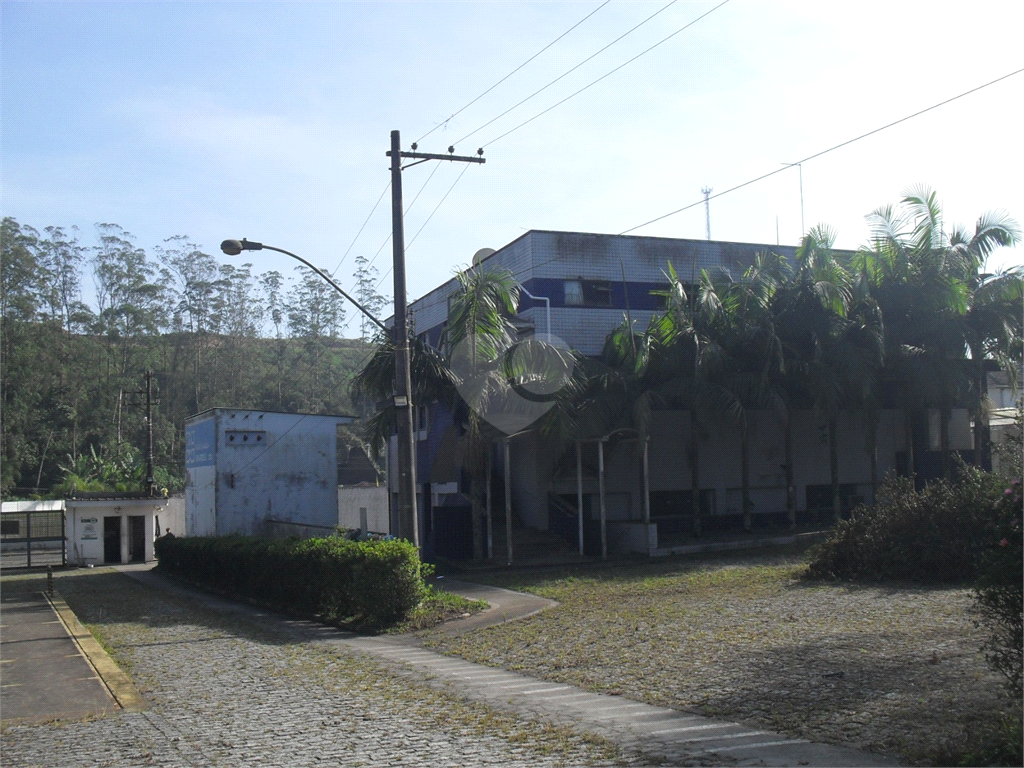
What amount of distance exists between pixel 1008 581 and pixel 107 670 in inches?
381

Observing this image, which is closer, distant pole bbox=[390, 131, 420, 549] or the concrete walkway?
the concrete walkway

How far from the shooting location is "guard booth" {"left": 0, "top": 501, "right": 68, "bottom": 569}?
129ft

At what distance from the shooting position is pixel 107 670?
11.1 meters

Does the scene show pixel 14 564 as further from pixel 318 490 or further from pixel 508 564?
pixel 508 564

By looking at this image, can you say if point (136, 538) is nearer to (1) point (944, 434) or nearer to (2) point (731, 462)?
(2) point (731, 462)

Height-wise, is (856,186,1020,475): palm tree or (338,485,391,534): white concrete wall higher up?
(856,186,1020,475): palm tree

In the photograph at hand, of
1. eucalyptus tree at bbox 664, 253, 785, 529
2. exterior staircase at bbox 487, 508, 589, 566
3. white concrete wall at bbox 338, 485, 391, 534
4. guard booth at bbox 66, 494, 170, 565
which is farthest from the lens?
guard booth at bbox 66, 494, 170, 565

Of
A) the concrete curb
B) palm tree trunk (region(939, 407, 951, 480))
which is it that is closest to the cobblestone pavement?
the concrete curb

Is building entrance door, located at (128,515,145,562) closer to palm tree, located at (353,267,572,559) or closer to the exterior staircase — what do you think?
the exterior staircase

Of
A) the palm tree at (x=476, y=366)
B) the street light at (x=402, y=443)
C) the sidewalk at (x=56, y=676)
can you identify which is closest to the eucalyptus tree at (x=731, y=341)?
the palm tree at (x=476, y=366)

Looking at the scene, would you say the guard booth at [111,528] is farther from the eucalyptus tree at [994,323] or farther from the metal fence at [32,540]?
the eucalyptus tree at [994,323]

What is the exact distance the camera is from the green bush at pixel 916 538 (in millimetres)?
15750

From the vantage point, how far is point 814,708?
7660 mm

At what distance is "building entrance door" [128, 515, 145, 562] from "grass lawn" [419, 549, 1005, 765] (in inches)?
1139
